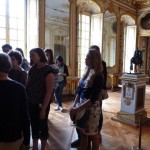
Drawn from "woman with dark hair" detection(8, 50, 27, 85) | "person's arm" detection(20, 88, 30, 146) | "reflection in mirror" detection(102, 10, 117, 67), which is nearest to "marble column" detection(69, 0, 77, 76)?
"reflection in mirror" detection(102, 10, 117, 67)

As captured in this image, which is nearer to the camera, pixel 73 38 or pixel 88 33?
pixel 73 38

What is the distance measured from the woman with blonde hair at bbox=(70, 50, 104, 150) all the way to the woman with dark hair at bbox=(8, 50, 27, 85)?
0.90m

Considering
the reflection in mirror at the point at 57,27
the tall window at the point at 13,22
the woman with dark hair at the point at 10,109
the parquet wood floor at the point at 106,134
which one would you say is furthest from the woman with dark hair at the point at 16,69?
the reflection in mirror at the point at 57,27

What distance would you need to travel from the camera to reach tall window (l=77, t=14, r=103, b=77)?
9188mm

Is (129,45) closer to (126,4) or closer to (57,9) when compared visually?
(126,4)

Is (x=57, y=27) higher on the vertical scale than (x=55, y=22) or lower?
lower

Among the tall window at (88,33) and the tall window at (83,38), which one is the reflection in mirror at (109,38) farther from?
the tall window at (83,38)

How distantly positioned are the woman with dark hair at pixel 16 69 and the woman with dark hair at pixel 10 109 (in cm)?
116

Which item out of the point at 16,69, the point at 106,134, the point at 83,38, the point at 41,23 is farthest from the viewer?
the point at 83,38

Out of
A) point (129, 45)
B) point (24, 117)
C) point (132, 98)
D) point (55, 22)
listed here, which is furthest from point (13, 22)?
point (129, 45)

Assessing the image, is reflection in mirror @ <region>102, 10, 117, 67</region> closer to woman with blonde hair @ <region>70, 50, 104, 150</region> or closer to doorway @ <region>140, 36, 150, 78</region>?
doorway @ <region>140, 36, 150, 78</region>

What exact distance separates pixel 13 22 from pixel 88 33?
4027 mm

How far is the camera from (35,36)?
6.79 m

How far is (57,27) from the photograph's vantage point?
7.38m
